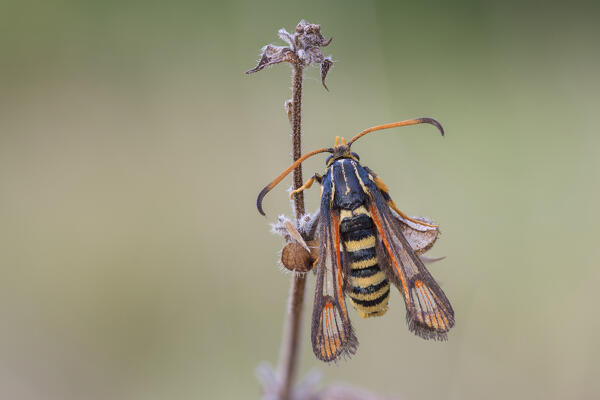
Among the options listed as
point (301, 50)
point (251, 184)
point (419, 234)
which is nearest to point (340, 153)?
point (419, 234)

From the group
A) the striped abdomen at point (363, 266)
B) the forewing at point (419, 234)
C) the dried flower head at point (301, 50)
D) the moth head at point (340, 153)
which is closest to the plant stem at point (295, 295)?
the dried flower head at point (301, 50)

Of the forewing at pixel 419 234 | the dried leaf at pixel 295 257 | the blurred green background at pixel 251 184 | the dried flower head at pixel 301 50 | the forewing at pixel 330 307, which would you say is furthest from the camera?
the blurred green background at pixel 251 184

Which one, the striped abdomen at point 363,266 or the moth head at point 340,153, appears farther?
the moth head at point 340,153

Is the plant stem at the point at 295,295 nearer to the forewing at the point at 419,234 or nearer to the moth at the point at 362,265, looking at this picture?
the moth at the point at 362,265

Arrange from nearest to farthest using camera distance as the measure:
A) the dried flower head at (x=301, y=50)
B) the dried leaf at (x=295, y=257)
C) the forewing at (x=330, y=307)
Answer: the dried flower head at (x=301, y=50), the dried leaf at (x=295, y=257), the forewing at (x=330, y=307)

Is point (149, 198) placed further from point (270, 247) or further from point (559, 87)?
point (559, 87)

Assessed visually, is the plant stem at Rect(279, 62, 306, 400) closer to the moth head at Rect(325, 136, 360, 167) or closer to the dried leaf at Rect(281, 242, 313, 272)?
the dried leaf at Rect(281, 242, 313, 272)

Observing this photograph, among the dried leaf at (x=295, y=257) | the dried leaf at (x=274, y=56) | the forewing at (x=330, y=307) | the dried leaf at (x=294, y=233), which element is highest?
the dried leaf at (x=274, y=56)

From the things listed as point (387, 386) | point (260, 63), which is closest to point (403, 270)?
point (260, 63)

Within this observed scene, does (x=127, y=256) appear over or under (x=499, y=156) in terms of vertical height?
under
